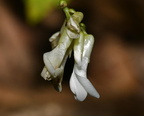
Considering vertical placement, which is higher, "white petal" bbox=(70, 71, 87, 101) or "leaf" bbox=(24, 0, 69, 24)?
"leaf" bbox=(24, 0, 69, 24)

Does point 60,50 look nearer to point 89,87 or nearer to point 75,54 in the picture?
point 75,54

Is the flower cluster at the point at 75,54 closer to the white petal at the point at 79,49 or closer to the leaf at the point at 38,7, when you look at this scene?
the white petal at the point at 79,49

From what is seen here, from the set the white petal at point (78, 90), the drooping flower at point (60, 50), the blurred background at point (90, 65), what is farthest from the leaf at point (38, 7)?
the blurred background at point (90, 65)

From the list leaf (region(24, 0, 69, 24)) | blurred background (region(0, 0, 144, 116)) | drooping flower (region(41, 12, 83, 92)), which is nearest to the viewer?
drooping flower (region(41, 12, 83, 92))

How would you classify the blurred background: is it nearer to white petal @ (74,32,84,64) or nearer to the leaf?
the leaf

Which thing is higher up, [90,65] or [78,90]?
[78,90]

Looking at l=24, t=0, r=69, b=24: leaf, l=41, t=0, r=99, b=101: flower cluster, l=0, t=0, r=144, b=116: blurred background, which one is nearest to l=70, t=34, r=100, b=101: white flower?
l=41, t=0, r=99, b=101: flower cluster

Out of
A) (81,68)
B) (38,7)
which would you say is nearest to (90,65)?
(38,7)

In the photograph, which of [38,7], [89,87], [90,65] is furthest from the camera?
[90,65]
